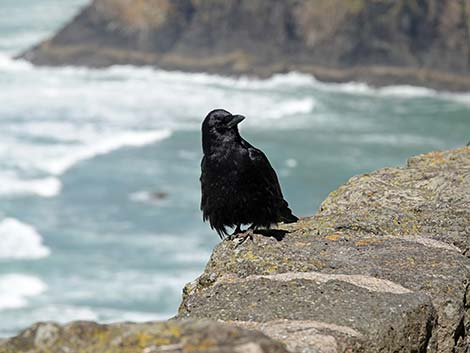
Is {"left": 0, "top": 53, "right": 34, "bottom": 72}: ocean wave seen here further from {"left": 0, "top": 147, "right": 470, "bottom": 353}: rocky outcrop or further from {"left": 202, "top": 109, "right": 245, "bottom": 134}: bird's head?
{"left": 0, "top": 147, "right": 470, "bottom": 353}: rocky outcrop

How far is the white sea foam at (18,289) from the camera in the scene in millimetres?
24109

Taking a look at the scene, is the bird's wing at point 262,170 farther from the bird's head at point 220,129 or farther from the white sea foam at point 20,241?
the white sea foam at point 20,241

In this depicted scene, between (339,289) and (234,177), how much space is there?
1.89m

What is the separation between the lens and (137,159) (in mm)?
48188

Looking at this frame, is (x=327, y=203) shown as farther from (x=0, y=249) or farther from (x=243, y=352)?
(x=0, y=249)

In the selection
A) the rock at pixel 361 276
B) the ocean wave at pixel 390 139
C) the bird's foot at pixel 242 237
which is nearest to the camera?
the rock at pixel 361 276

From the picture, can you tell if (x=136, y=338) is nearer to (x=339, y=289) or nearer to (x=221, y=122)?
(x=339, y=289)

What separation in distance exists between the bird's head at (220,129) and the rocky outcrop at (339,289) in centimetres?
79

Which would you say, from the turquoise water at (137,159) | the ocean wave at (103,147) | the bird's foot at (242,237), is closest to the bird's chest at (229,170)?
the bird's foot at (242,237)

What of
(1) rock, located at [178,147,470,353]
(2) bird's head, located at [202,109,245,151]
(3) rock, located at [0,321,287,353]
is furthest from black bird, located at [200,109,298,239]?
(3) rock, located at [0,321,287,353]

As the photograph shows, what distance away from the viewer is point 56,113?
6316cm

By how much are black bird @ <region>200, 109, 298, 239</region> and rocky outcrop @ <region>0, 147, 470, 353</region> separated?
12.5 inches

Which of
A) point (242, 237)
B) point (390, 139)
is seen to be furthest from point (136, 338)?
point (390, 139)

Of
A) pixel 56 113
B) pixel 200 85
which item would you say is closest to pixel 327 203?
pixel 56 113
